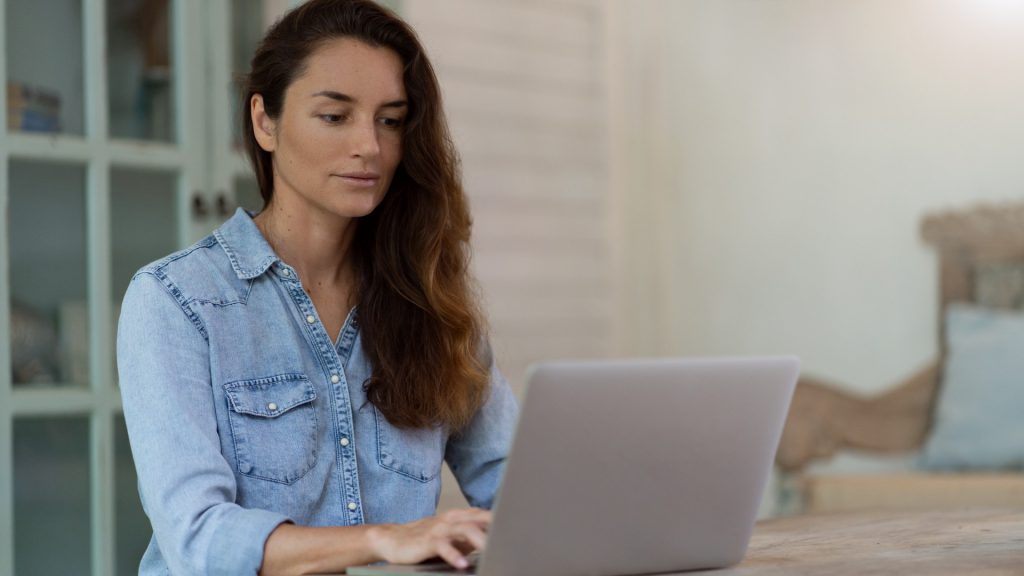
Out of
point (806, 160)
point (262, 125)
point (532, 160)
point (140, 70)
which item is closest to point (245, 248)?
point (262, 125)

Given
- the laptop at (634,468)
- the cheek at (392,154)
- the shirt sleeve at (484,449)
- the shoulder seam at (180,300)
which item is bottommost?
the shirt sleeve at (484,449)

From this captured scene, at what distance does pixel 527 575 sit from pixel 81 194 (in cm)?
205

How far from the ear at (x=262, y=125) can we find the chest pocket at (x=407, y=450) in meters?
0.43

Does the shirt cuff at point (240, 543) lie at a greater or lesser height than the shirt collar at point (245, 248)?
lesser

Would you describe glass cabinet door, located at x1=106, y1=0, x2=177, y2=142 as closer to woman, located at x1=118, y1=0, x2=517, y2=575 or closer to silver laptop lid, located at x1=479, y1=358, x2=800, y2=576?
woman, located at x1=118, y1=0, x2=517, y2=575

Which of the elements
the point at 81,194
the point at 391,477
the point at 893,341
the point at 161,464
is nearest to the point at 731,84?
the point at 893,341

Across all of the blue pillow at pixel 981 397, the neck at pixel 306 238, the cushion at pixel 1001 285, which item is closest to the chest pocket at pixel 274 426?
the neck at pixel 306 238

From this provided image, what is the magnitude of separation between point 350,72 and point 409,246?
28 cm

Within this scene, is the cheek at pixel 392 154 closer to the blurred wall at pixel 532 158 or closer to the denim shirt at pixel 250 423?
the denim shirt at pixel 250 423

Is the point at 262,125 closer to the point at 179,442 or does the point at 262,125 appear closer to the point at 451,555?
the point at 179,442

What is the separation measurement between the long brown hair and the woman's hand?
0.48 m

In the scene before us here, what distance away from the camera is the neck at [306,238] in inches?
75.0

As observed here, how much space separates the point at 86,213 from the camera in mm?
2980

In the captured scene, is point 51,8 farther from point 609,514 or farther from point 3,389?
point 609,514
